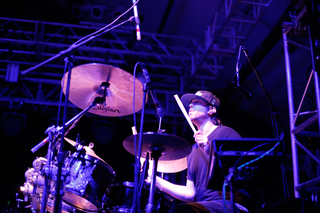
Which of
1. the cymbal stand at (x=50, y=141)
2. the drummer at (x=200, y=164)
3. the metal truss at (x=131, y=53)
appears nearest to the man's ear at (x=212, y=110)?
the drummer at (x=200, y=164)

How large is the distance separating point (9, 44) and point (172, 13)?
11.7 feet

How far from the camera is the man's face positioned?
10.2ft

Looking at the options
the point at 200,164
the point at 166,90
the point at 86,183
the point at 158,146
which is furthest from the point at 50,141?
the point at 166,90

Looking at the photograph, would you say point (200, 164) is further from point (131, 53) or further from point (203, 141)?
point (131, 53)

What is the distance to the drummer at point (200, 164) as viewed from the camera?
230cm

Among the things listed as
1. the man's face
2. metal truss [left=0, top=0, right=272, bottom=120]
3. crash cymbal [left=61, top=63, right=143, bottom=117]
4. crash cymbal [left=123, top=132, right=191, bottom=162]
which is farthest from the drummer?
metal truss [left=0, top=0, right=272, bottom=120]

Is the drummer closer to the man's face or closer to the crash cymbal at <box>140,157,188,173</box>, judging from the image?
the man's face

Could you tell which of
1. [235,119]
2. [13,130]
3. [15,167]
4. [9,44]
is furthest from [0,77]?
[235,119]

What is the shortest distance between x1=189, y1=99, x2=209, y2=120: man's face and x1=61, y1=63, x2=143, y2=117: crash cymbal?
1.68ft

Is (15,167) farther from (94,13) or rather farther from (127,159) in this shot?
(94,13)

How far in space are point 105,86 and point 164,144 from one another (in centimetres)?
90

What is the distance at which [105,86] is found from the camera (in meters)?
3.19

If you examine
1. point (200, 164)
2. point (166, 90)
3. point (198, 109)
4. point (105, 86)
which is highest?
point (166, 90)

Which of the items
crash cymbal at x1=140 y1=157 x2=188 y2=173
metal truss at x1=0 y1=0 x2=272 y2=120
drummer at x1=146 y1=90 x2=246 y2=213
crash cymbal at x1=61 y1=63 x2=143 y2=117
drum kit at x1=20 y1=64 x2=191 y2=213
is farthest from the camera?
metal truss at x1=0 y1=0 x2=272 y2=120
